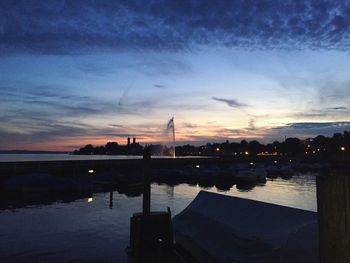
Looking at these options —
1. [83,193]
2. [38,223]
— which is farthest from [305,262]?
[83,193]

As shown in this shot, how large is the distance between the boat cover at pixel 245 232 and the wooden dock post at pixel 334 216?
753cm

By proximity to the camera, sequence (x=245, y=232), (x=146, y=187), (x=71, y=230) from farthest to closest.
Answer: (x=71, y=230)
(x=146, y=187)
(x=245, y=232)

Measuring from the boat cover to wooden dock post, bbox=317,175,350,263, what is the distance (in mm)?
7525

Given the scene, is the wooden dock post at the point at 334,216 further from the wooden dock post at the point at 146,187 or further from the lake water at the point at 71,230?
the lake water at the point at 71,230

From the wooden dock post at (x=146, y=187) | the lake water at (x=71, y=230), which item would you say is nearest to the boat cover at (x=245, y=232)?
the wooden dock post at (x=146, y=187)

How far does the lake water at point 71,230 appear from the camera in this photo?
2233 cm

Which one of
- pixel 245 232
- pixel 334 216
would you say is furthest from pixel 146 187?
pixel 334 216

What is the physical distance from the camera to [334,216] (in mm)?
4078

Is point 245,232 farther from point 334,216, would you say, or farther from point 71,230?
point 71,230

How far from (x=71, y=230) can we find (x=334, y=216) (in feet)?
95.7

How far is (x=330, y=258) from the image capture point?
4.17m

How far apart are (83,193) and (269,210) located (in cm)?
4395

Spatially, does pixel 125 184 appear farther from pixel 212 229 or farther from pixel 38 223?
pixel 212 229

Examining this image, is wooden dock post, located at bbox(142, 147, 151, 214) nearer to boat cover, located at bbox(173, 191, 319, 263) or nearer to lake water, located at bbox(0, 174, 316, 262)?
boat cover, located at bbox(173, 191, 319, 263)
